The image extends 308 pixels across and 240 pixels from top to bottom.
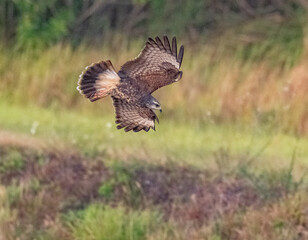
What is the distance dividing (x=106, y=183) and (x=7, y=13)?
18.9 ft

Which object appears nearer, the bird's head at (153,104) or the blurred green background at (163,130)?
the bird's head at (153,104)

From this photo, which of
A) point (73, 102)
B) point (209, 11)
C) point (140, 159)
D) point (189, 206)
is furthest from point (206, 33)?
point (189, 206)

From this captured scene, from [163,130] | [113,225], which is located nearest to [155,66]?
[113,225]

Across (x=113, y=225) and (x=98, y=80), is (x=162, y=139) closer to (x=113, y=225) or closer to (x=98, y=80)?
(x=113, y=225)

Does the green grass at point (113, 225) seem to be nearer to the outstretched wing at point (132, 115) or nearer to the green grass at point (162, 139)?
the green grass at point (162, 139)

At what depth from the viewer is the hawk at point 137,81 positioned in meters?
2.56

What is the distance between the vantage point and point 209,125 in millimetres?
9594

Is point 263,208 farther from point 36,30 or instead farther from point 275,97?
point 36,30

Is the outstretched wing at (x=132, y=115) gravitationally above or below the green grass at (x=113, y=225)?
below

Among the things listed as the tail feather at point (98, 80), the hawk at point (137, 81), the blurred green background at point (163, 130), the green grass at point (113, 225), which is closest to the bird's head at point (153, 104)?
the hawk at point (137, 81)

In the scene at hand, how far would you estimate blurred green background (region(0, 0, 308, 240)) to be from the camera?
6844 millimetres

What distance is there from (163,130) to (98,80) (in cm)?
670

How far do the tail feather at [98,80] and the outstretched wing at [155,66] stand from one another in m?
0.04

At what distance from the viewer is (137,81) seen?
2.58 metres
